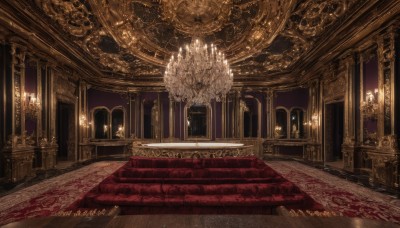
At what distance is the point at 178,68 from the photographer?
6.96 metres

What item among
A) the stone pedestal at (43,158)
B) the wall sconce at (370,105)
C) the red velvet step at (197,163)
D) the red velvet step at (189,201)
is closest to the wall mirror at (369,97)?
the wall sconce at (370,105)

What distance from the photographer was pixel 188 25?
7.97m

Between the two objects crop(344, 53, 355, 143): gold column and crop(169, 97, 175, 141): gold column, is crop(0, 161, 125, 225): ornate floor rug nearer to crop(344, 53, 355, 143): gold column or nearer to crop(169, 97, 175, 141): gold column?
crop(169, 97, 175, 141): gold column

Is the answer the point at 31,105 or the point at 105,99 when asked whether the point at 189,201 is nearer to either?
the point at 31,105

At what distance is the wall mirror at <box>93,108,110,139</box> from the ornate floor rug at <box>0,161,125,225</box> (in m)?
6.61

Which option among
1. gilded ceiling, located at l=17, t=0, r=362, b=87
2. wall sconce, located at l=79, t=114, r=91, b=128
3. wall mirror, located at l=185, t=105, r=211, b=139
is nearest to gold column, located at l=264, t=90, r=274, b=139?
gilded ceiling, located at l=17, t=0, r=362, b=87

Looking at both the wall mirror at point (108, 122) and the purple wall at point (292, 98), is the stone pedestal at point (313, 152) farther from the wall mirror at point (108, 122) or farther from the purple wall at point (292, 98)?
the wall mirror at point (108, 122)

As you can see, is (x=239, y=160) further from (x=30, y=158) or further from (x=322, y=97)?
(x=322, y=97)

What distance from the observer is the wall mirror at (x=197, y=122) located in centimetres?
1402

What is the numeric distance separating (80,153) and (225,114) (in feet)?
25.7

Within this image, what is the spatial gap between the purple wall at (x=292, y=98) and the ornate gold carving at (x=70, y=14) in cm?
1024

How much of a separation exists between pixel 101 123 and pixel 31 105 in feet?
20.2

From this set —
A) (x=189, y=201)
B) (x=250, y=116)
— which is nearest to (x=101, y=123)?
(x=250, y=116)

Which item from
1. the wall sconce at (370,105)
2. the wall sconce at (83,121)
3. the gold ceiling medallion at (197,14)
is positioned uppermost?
the gold ceiling medallion at (197,14)
